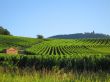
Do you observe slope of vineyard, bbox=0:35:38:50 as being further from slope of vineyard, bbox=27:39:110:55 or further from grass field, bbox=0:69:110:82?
grass field, bbox=0:69:110:82

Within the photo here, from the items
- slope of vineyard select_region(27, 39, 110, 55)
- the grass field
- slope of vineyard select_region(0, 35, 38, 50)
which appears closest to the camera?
the grass field

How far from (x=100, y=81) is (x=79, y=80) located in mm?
541

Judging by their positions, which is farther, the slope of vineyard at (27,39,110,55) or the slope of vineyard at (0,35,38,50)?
the slope of vineyard at (0,35,38,50)

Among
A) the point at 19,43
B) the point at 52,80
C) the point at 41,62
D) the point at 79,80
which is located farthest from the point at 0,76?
the point at 19,43

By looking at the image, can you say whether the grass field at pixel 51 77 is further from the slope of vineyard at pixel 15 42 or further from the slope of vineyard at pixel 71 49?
the slope of vineyard at pixel 15 42

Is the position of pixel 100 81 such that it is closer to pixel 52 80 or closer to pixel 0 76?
pixel 52 80

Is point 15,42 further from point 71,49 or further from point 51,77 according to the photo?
point 51,77

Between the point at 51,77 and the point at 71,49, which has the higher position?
the point at 51,77

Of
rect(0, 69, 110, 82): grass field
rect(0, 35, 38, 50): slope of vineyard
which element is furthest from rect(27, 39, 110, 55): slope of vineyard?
rect(0, 69, 110, 82): grass field

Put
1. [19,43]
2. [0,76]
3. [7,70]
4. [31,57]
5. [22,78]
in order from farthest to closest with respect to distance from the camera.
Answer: [19,43], [31,57], [7,70], [0,76], [22,78]

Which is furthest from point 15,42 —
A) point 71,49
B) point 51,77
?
point 51,77

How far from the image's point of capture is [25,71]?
904 cm

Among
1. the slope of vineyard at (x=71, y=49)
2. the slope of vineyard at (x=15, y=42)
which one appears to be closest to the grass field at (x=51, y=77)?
the slope of vineyard at (x=71, y=49)

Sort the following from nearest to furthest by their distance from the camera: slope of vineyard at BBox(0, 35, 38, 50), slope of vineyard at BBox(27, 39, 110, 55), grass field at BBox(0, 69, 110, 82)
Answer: grass field at BBox(0, 69, 110, 82), slope of vineyard at BBox(27, 39, 110, 55), slope of vineyard at BBox(0, 35, 38, 50)
